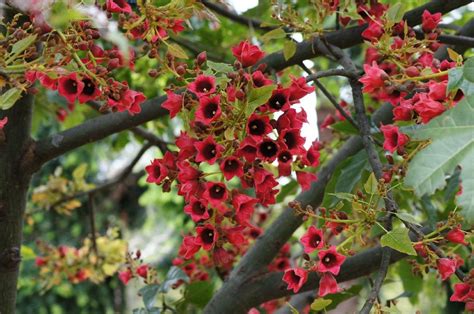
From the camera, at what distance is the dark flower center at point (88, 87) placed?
4.23ft

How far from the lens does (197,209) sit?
Answer: 1220mm

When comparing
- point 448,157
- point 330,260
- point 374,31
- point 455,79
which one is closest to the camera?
point 448,157

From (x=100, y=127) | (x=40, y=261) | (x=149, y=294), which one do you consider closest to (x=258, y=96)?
(x=100, y=127)

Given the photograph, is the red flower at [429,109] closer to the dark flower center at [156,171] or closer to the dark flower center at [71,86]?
the dark flower center at [156,171]

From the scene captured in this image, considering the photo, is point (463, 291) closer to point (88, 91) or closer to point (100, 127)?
point (88, 91)

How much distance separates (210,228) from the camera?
1.25 metres

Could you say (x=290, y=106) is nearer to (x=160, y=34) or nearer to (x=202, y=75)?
(x=202, y=75)

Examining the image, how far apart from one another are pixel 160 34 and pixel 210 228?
0.31 m

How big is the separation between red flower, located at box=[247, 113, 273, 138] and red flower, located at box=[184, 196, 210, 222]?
13cm

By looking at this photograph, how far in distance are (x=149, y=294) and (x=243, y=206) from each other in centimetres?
69

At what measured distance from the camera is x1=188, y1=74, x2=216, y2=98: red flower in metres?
1.16

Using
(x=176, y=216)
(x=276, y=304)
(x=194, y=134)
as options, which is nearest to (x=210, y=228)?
(x=194, y=134)

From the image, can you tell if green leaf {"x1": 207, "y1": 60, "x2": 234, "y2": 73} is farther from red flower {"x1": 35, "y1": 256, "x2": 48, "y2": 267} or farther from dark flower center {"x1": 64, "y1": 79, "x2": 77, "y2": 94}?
red flower {"x1": 35, "y1": 256, "x2": 48, "y2": 267}

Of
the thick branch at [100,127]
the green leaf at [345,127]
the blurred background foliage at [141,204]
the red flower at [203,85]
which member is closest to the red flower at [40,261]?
the blurred background foliage at [141,204]
